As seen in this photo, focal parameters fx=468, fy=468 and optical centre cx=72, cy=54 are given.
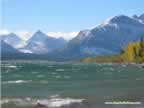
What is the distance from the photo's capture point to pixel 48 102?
36.9 meters

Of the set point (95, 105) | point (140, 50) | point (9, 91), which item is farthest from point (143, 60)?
point (95, 105)

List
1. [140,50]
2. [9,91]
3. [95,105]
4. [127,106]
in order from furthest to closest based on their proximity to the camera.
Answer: [140,50], [9,91], [95,105], [127,106]

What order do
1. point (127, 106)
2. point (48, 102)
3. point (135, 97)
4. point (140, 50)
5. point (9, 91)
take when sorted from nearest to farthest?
point (127, 106), point (48, 102), point (135, 97), point (9, 91), point (140, 50)

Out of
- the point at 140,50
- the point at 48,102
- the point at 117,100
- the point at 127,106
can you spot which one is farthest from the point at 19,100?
the point at 140,50

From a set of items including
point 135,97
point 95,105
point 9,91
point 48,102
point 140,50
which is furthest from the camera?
point 140,50

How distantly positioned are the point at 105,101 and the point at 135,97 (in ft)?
16.0

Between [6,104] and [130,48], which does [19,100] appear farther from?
[130,48]

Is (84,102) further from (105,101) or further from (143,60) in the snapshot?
(143,60)

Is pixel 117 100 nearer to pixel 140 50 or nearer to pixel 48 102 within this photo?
pixel 48 102

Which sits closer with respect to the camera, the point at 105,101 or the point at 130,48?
the point at 105,101

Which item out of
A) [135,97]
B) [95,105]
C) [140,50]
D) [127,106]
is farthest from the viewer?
[140,50]

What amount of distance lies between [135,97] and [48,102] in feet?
29.3

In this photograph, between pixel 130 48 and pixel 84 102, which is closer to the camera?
pixel 84 102

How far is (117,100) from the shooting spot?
38.8 metres
